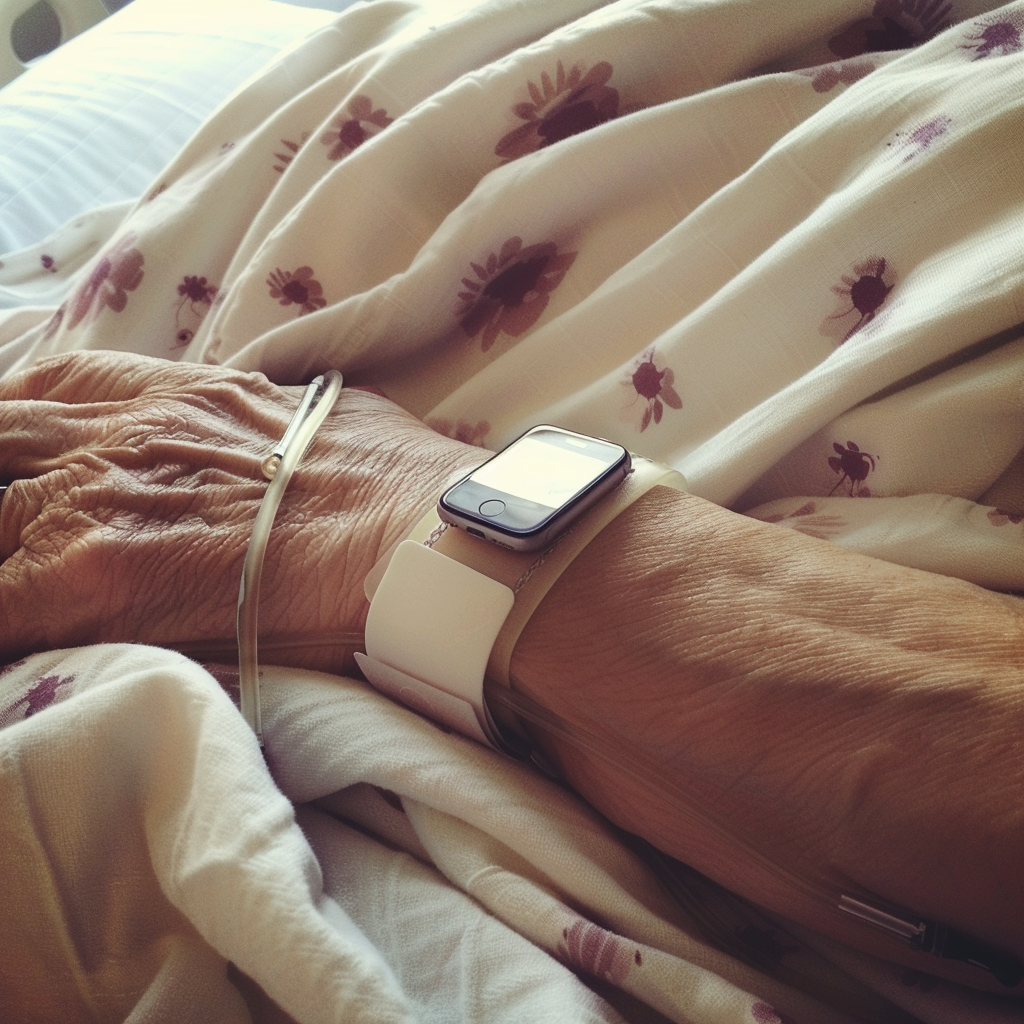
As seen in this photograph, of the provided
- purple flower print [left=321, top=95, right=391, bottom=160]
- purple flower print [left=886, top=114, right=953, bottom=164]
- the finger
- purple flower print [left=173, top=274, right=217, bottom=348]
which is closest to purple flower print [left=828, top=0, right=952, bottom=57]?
purple flower print [left=886, top=114, right=953, bottom=164]

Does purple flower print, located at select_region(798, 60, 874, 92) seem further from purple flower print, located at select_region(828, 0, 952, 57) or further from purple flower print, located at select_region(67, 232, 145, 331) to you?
purple flower print, located at select_region(67, 232, 145, 331)

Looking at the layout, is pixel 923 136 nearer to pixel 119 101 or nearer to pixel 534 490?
pixel 534 490

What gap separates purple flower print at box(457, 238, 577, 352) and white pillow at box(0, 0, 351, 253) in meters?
0.75

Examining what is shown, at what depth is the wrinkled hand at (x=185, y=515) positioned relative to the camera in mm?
617

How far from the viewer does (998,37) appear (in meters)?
0.67

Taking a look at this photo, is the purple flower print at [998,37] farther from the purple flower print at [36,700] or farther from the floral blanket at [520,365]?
the purple flower print at [36,700]

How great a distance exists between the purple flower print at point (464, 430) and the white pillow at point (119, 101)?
78 cm

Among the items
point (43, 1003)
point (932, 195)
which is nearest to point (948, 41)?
point (932, 195)

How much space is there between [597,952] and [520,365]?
49 centimetres

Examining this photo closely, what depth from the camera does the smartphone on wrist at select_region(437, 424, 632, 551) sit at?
0.54 meters

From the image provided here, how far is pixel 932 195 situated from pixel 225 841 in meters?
0.63

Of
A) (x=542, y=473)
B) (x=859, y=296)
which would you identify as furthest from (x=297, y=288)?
(x=859, y=296)

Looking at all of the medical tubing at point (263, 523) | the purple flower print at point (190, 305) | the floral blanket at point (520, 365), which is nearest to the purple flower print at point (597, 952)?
the floral blanket at point (520, 365)

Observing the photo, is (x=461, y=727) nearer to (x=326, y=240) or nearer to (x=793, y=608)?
(x=793, y=608)
